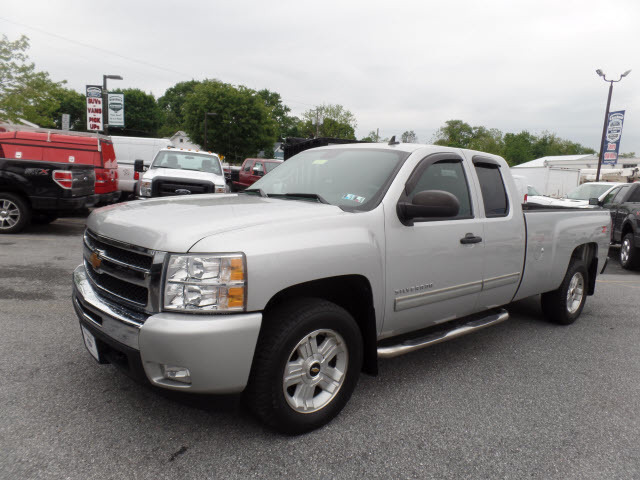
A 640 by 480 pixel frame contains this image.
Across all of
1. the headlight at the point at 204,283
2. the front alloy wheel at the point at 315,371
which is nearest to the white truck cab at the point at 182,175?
the front alloy wheel at the point at 315,371

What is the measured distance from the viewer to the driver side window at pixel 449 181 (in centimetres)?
354

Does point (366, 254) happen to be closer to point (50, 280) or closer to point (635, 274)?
point (50, 280)

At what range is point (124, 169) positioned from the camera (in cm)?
1617

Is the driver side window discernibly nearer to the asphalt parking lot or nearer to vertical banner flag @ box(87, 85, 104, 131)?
the asphalt parking lot

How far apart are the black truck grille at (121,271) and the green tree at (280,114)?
7903 cm

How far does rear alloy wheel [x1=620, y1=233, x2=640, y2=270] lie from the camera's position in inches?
366

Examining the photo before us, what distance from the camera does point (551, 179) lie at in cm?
2778

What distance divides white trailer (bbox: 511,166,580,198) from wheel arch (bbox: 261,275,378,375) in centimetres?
2702

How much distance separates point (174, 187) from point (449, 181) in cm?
769

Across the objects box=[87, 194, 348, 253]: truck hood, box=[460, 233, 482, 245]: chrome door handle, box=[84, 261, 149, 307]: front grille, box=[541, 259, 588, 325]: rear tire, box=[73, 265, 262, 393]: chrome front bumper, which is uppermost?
box=[87, 194, 348, 253]: truck hood

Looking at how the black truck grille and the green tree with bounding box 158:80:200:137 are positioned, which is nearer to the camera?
the black truck grille

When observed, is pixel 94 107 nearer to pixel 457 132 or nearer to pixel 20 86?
pixel 20 86

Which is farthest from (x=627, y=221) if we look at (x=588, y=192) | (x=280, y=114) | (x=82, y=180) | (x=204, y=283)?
(x=280, y=114)

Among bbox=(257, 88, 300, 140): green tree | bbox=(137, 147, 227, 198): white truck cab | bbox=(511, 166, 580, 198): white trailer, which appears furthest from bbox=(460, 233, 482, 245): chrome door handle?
bbox=(257, 88, 300, 140): green tree
